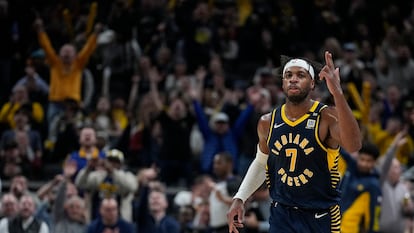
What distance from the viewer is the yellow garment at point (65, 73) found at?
15641 millimetres

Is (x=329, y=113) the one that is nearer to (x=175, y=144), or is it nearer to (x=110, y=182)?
(x=110, y=182)

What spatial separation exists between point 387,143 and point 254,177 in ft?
25.2

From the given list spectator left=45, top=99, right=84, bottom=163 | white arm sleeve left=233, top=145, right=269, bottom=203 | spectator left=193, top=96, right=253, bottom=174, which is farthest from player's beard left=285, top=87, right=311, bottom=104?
spectator left=45, top=99, right=84, bottom=163

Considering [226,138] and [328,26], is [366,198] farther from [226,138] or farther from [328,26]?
[328,26]

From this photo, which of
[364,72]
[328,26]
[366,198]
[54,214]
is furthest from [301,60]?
[328,26]

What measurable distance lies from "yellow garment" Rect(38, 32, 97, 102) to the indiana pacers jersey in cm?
848

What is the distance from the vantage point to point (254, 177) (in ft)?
26.2

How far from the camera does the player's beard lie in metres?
7.44

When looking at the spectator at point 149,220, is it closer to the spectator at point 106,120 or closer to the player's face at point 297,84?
the spectator at point 106,120

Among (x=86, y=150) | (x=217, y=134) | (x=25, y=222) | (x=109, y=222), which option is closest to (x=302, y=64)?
(x=109, y=222)

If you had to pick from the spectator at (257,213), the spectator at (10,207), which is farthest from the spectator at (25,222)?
the spectator at (257,213)

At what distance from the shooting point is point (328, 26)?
1845 centimetres

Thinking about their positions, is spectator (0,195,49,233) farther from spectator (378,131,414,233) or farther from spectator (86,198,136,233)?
spectator (378,131,414,233)

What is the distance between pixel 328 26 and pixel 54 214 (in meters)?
7.89
